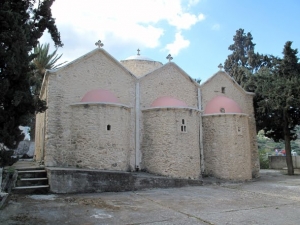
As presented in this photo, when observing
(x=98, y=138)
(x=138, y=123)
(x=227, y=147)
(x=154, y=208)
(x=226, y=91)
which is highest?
(x=226, y=91)

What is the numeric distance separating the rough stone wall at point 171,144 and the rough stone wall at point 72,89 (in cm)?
103

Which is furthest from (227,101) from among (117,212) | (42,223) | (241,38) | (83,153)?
(241,38)

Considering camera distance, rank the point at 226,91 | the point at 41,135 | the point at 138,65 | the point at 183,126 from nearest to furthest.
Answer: the point at 183,126 < the point at 41,135 < the point at 226,91 < the point at 138,65

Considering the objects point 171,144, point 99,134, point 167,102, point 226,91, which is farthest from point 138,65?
point 99,134

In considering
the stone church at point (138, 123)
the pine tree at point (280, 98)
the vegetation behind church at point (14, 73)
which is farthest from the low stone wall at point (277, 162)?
the vegetation behind church at point (14, 73)

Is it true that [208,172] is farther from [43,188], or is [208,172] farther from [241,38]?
[241,38]

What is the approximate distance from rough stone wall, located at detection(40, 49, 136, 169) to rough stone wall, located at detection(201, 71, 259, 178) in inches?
206

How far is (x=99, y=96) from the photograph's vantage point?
1325 cm

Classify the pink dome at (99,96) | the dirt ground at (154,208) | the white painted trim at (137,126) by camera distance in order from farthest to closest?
the white painted trim at (137,126)
the pink dome at (99,96)
the dirt ground at (154,208)

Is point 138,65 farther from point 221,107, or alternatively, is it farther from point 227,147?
point 227,147

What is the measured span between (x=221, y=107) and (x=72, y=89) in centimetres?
866

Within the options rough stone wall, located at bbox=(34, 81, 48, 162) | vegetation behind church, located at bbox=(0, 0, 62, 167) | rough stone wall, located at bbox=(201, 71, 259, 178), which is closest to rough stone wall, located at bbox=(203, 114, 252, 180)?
rough stone wall, located at bbox=(201, 71, 259, 178)

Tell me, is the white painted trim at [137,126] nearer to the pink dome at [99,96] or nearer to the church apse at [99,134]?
the church apse at [99,134]

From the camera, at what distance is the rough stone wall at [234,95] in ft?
58.2
